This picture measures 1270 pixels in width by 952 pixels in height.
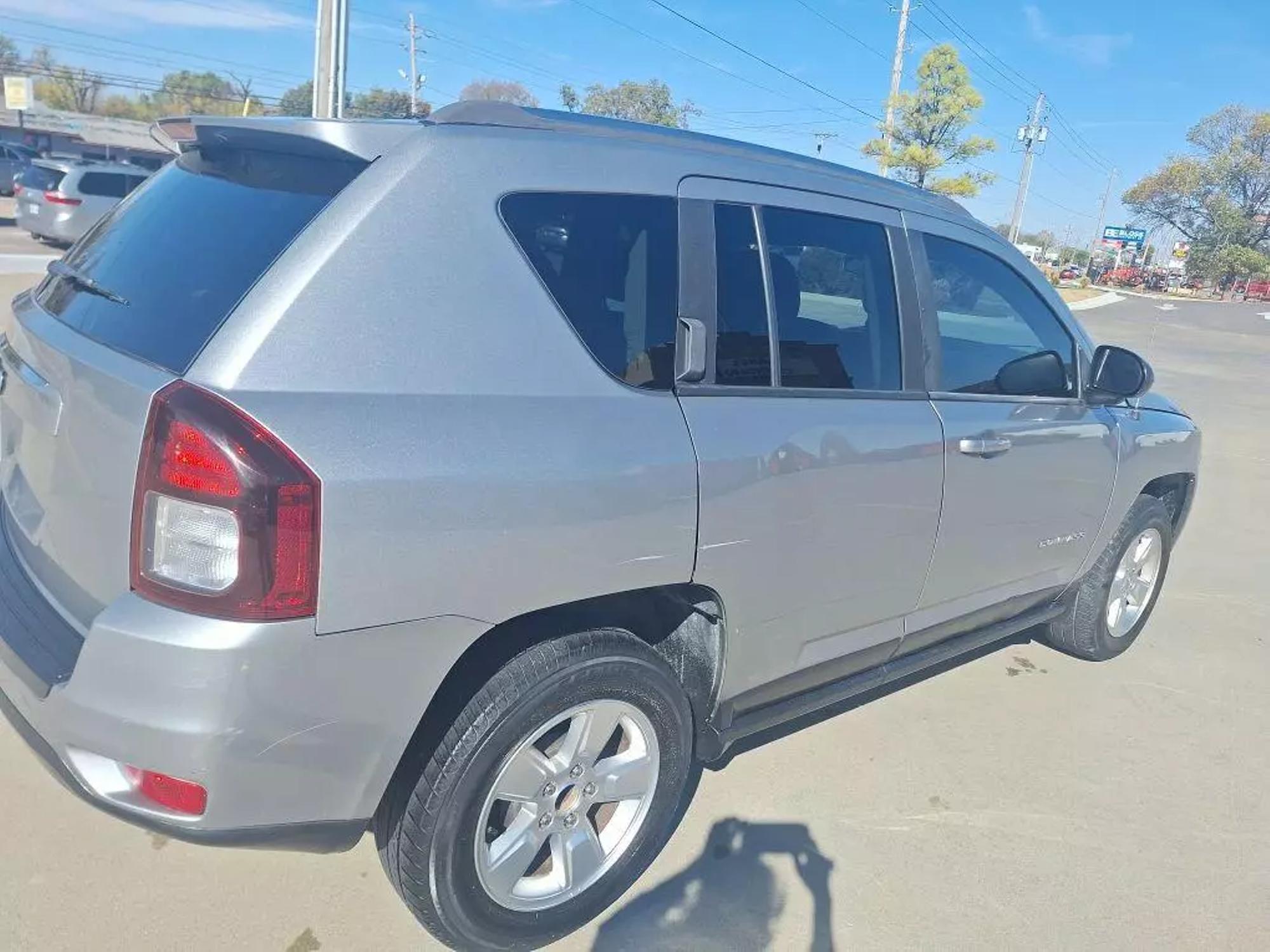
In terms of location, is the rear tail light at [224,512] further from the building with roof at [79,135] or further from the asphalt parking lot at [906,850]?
the building with roof at [79,135]

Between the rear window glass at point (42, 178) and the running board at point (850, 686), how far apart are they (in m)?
20.2

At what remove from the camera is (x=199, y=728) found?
5.59 feet

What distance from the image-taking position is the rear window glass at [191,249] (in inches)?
Result: 73.5

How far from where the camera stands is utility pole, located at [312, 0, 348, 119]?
1116 centimetres

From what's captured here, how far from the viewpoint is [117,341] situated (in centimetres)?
196

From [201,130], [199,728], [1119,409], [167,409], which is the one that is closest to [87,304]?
[201,130]

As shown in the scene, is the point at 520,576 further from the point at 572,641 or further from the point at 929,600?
the point at 929,600

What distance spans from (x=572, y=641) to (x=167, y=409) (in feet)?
3.20

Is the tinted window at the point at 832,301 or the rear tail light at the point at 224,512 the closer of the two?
the rear tail light at the point at 224,512

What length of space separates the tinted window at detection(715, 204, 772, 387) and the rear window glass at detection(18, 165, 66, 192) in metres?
20.0

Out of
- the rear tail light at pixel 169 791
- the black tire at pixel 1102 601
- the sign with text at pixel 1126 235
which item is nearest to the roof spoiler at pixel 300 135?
the rear tail light at pixel 169 791

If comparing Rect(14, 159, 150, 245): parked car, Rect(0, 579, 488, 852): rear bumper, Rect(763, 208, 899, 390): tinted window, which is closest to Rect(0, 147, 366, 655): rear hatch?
Rect(0, 579, 488, 852): rear bumper

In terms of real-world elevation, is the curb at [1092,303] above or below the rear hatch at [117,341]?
below

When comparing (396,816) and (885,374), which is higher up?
(885,374)
